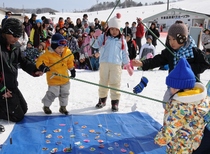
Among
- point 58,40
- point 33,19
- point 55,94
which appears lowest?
point 55,94

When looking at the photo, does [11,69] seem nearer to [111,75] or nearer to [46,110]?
[46,110]

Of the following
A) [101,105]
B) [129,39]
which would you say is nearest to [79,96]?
[101,105]

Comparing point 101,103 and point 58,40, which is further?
point 101,103

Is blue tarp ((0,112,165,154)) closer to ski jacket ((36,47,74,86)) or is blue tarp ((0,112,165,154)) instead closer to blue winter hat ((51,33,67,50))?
ski jacket ((36,47,74,86))

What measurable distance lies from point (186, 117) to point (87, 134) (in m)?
1.62

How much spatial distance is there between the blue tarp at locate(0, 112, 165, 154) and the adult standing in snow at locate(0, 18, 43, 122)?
8.5 inches

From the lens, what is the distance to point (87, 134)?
10.7 feet

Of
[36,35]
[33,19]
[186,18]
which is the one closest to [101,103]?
[36,35]

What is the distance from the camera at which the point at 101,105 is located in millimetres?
4223

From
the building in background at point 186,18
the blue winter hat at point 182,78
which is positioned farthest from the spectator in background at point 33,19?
the building in background at point 186,18

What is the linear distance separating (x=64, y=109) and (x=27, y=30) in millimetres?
6991

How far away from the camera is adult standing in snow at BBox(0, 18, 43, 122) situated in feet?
10.4

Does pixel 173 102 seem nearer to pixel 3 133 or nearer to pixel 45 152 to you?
pixel 45 152

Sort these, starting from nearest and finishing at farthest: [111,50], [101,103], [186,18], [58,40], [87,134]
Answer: [87,134]
[58,40]
[111,50]
[101,103]
[186,18]
